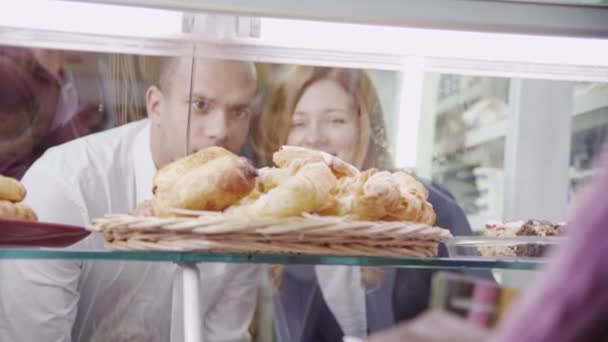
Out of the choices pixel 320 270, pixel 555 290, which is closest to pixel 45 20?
pixel 320 270

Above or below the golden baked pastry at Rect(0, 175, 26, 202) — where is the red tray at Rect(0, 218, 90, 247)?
below

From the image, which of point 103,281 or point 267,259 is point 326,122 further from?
point 267,259

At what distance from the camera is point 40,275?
5.16 feet

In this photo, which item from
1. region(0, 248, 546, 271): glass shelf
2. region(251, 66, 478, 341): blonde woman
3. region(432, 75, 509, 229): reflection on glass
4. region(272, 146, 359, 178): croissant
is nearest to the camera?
region(0, 248, 546, 271): glass shelf

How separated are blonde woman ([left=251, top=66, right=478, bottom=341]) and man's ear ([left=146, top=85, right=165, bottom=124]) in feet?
0.67

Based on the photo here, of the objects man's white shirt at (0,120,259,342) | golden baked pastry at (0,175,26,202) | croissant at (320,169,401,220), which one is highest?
croissant at (320,169,401,220)

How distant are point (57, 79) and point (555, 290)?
157cm

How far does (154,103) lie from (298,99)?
0.31 metres

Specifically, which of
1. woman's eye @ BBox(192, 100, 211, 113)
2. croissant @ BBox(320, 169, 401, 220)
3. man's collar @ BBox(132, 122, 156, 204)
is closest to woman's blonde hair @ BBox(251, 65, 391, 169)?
woman's eye @ BBox(192, 100, 211, 113)

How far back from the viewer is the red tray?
0.92m

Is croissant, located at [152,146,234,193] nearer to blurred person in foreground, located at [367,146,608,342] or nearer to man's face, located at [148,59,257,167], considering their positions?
man's face, located at [148,59,257,167]

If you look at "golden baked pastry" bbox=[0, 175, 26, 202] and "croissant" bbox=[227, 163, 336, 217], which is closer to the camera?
"croissant" bbox=[227, 163, 336, 217]

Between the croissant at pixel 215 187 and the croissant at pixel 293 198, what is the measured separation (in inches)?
0.7

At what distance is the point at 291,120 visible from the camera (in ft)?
5.81
